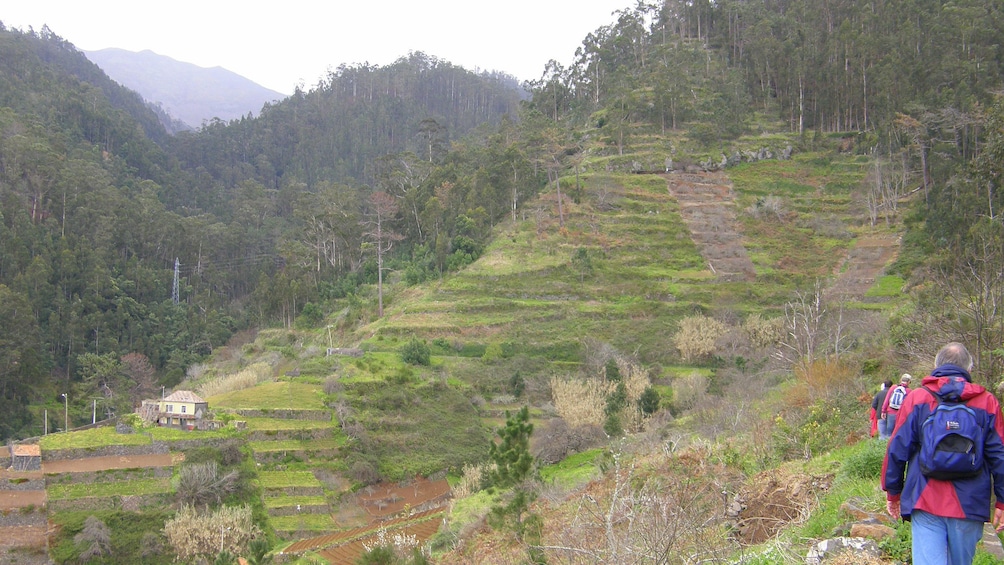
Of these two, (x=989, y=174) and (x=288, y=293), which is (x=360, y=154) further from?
(x=989, y=174)

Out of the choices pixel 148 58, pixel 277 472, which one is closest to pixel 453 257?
pixel 277 472

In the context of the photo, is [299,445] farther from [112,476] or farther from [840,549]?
[840,549]

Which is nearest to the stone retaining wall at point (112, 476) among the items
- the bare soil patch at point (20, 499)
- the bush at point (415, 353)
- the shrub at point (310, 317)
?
the bare soil patch at point (20, 499)

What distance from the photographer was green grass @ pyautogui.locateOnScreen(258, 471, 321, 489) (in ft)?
67.3

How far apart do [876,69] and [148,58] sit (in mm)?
199608

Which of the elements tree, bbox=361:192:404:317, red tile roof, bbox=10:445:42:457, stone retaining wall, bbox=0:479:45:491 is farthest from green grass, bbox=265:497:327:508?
tree, bbox=361:192:404:317

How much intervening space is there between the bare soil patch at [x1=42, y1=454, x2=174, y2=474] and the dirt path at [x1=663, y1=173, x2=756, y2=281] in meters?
26.0

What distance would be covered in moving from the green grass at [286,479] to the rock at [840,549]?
18.4 meters

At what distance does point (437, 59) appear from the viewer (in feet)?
312

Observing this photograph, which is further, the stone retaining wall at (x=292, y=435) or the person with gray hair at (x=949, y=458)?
the stone retaining wall at (x=292, y=435)

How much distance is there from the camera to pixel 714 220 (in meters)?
40.3

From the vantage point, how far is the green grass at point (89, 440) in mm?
19984

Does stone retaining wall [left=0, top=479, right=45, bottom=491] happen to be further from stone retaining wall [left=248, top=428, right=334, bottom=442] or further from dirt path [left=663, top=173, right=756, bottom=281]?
dirt path [left=663, top=173, right=756, bottom=281]

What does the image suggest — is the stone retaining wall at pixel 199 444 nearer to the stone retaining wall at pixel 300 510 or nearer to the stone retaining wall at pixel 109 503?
the stone retaining wall at pixel 109 503
